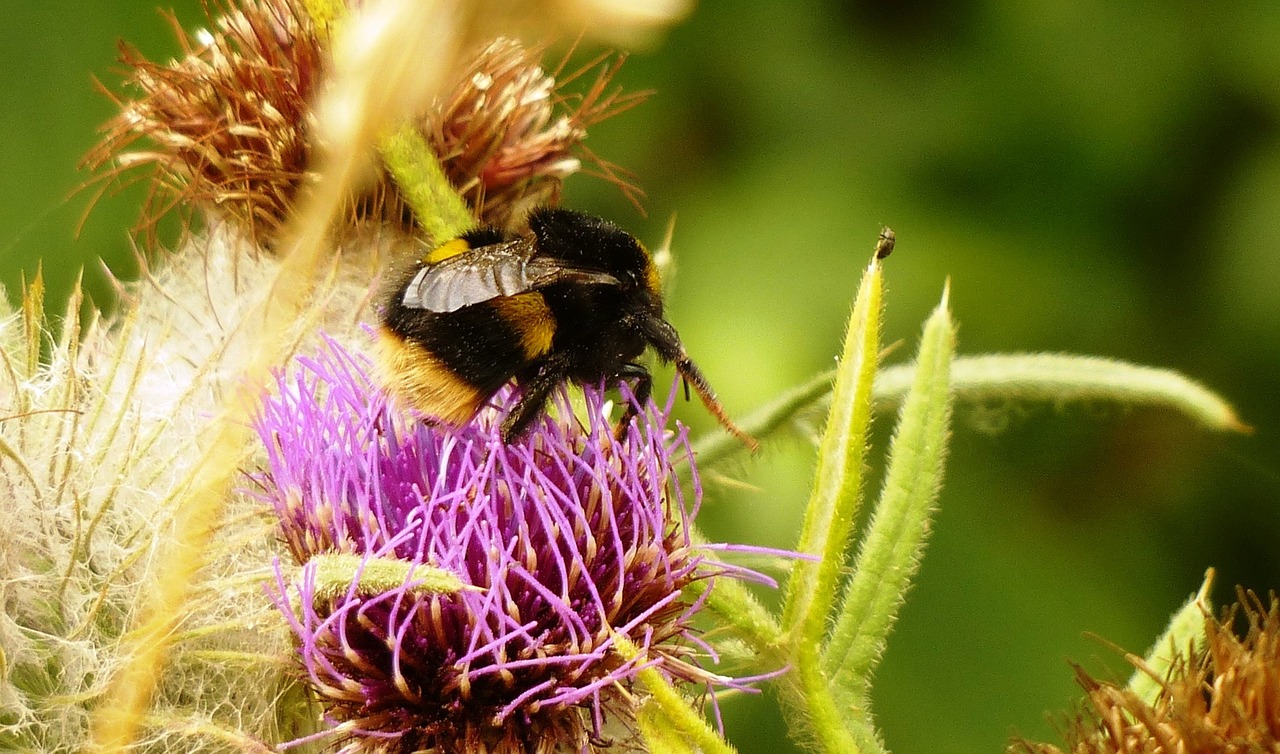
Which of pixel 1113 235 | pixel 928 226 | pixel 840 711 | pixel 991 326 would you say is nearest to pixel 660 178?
pixel 928 226

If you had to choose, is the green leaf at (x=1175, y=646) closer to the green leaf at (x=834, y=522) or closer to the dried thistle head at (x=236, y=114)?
the green leaf at (x=834, y=522)

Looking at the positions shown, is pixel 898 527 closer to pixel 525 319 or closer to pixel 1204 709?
pixel 1204 709

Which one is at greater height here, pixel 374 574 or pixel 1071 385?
pixel 374 574

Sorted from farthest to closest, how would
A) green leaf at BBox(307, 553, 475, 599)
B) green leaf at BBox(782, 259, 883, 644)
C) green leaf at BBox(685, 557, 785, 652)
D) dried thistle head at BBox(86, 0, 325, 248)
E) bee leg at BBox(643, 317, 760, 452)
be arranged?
dried thistle head at BBox(86, 0, 325, 248) < bee leg at BBox(643, 317, 760, 452) < green leaf at BBox(685, 557, 785, 652) < green leaf at BBox(782, 259, 883, 644) < green leaf at BBox(307, 553, 475, 599)

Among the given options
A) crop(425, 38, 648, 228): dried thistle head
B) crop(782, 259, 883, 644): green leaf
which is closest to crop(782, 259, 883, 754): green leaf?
crop(782, 259, 883, 644): green leaf

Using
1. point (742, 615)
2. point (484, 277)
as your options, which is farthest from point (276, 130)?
point (742, 615)

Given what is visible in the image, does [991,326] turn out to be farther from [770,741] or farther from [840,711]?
[840,711]

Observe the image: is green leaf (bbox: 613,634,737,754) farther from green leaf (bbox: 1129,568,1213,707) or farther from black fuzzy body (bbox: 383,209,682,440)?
green leaf (bbox: 1129,568,1213,707)
